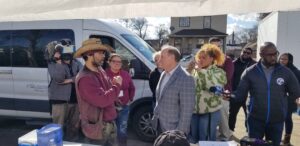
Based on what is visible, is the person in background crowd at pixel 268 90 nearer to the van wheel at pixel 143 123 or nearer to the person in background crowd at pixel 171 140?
the person in background crowd at pixel 171 140

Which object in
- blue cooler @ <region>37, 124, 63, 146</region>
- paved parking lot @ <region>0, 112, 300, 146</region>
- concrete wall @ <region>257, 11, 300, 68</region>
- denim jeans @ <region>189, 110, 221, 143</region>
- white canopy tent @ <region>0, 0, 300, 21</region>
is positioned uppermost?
concrete wall @ <region>257, 11, 300, 68</region>

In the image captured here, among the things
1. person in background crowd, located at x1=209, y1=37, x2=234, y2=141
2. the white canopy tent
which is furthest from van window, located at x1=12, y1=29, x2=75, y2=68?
the white canopy tent

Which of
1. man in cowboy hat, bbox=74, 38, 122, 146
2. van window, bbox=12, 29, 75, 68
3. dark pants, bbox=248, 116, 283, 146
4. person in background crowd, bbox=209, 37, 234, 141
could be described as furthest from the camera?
van window, bbox=12, 29, 75, 68

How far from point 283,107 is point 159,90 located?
1.39m

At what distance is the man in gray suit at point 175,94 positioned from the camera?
3773 millimetres

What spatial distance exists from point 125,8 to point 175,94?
1682 mm

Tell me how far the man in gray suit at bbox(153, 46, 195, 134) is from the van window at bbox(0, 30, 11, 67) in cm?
421

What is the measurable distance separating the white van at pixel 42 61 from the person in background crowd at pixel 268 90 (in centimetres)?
258

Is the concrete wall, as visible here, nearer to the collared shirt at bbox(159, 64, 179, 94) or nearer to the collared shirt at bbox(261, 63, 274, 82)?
the collared shirt at bbox(261, 63, 274, 82)

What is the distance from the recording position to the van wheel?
21.4ft

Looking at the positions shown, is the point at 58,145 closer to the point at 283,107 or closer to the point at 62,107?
the point at 283,107

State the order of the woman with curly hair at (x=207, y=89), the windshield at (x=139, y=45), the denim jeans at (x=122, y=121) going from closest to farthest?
1. the woman with curly hair at (x=207, y=89)
2. the denim jeans at (x=122, y=121)
3. the windshield at (x=139, y=45)

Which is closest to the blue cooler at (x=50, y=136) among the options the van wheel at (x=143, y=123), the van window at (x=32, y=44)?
the van wheel at (x=143, y=123)

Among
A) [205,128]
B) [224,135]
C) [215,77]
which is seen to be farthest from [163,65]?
[224,135]
